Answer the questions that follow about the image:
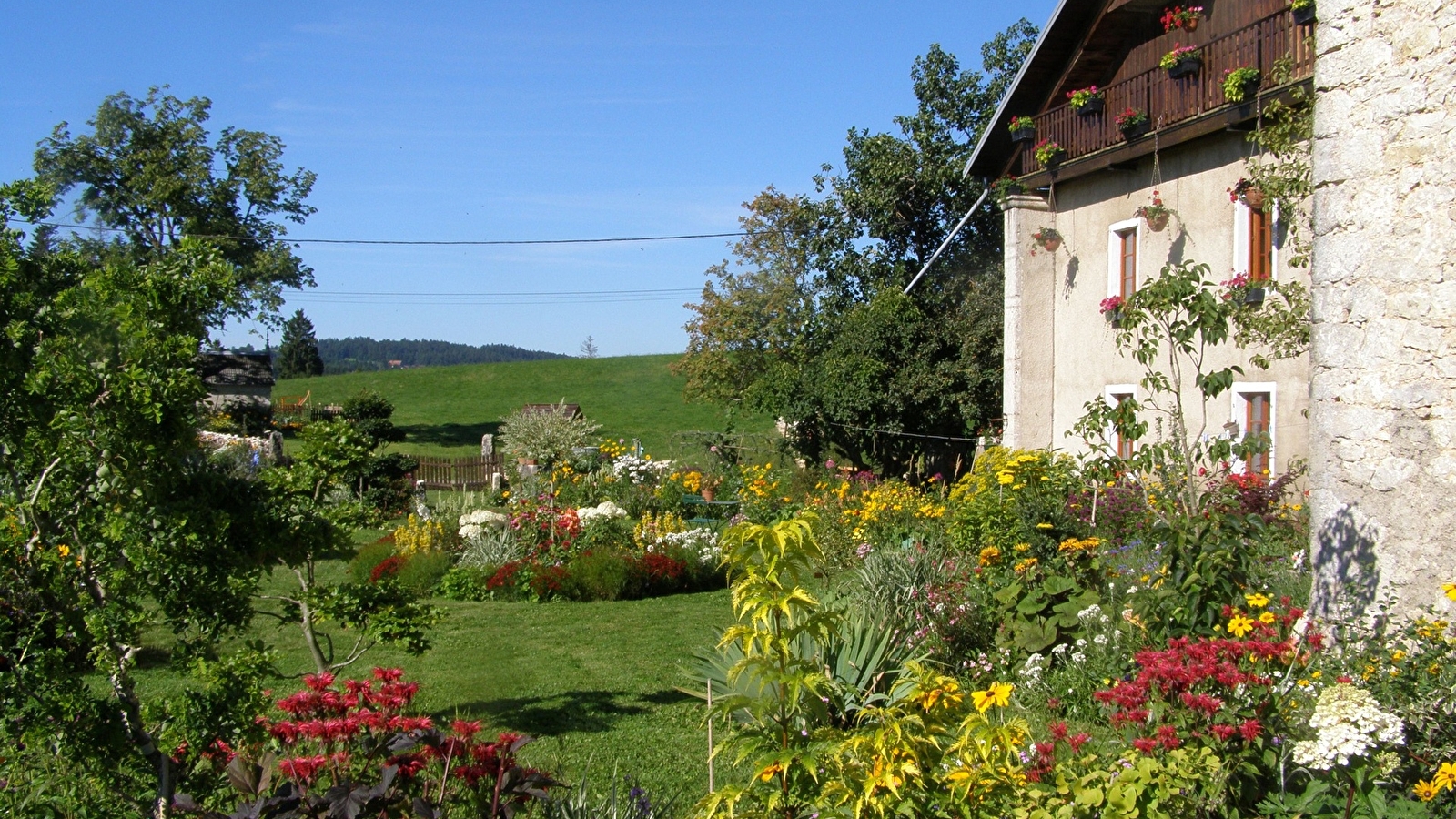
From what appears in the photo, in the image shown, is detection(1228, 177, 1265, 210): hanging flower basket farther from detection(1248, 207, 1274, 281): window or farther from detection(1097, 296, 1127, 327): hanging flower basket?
detection(1097, 296, 1127, 327): hanging flower basket

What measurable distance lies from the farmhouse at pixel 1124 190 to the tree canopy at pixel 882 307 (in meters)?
4.20

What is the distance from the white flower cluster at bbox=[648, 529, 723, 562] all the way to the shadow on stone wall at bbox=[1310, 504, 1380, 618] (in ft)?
26.2

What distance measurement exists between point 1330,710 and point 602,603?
8.63 metres

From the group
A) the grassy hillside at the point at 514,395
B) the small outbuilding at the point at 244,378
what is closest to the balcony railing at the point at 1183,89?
the grassy hillside at the point at 514,395

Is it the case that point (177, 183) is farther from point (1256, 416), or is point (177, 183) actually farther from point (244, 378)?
point (1256, 416)

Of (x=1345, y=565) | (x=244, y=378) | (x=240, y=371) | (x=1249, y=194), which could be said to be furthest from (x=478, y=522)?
(x=240, y=371)

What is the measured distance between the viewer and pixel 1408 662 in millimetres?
3896

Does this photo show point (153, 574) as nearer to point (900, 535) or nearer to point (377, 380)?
point (900, 535)

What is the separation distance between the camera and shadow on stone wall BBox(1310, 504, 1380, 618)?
4672mm

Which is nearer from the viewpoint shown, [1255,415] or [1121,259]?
[1255,415]

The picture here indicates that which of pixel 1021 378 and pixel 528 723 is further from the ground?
pixel 1021 378

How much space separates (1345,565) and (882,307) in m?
15.2

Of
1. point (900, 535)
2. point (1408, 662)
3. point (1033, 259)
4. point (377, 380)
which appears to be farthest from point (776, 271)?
point (377, 380)

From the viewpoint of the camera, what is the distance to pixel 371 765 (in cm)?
386
